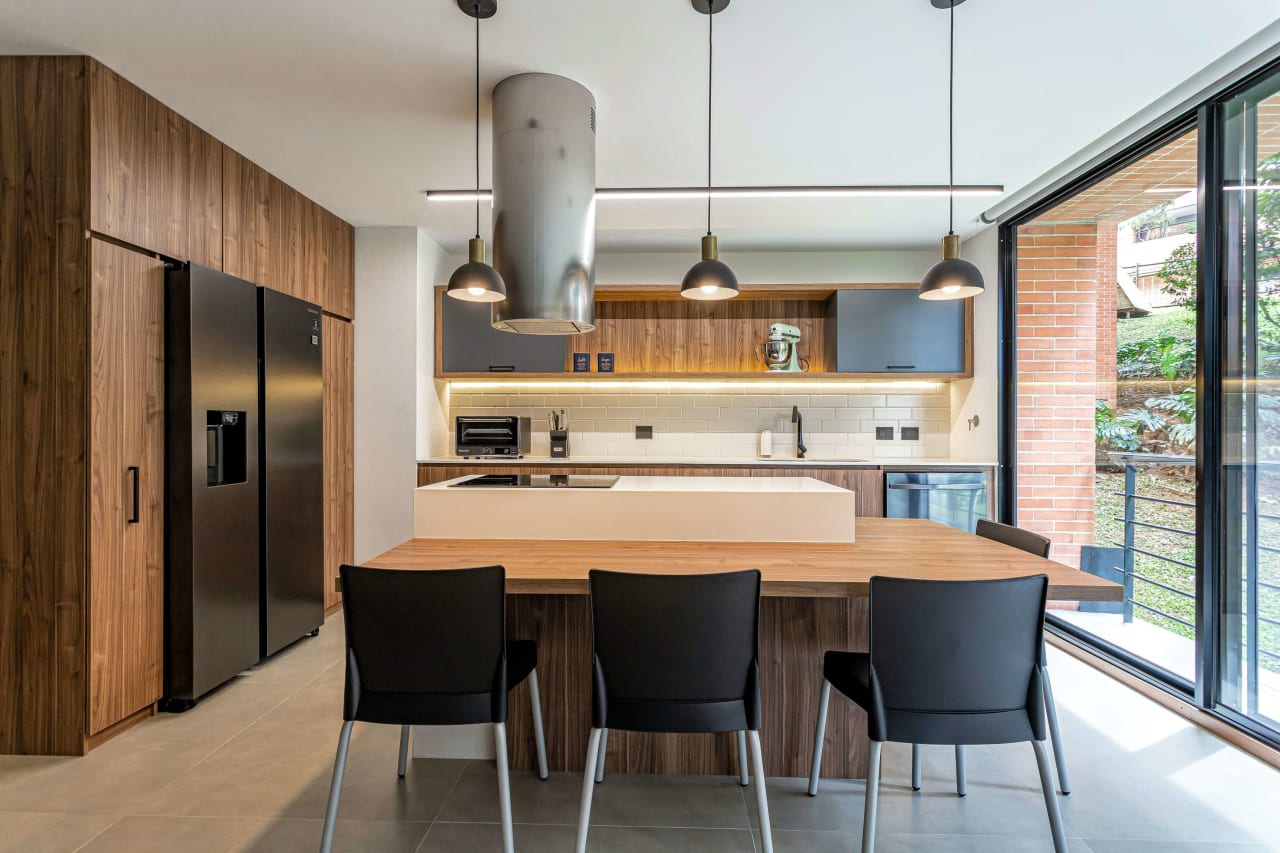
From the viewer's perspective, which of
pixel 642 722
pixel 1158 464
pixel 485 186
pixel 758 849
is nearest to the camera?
pixel 642 722

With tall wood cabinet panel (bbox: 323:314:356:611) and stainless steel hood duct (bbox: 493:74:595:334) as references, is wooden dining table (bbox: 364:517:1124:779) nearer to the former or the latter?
stainless steel hood duct (bbox: 493:74:595:334)

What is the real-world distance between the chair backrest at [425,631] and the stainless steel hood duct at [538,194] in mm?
1205

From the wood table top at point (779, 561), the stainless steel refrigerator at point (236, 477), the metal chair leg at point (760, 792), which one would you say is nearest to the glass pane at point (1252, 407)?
the wood table top at point (779, 561)

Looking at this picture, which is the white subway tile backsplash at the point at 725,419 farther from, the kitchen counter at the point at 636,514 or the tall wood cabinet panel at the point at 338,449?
the kitchen counter at the point at 636,514

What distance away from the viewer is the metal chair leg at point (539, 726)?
2.20m

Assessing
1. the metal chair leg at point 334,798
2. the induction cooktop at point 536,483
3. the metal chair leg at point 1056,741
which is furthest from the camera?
the induction cooktop at point 536,483

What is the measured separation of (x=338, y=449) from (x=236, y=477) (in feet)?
3.92

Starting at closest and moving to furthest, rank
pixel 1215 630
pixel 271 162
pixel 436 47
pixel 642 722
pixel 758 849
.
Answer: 1. pixel 642 722
2. pixel 758 849
3. pixel 436 47
4. pixel 1215 630
5. pixel 271 162

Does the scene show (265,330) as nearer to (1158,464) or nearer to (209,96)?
(209,96)

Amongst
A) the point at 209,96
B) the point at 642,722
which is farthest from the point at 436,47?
the point at 642,722

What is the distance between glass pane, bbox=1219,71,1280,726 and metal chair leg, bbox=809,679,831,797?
1.73m

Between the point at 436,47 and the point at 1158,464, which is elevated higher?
the point at 436,47

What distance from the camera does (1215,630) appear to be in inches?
104

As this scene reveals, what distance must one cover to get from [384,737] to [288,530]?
1.36m
